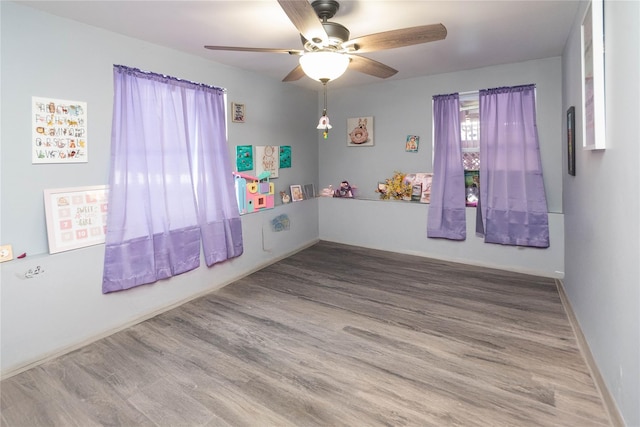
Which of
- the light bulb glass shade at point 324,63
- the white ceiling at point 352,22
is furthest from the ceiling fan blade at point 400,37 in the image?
the white ceiling at point 352,22

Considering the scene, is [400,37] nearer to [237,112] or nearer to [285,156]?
[237,112]

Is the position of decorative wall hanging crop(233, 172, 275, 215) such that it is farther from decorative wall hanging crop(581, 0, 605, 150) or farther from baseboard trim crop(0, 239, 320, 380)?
decorative wall hanging crop(581, 0, 605, 150)

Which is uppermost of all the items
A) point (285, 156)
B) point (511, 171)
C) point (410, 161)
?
point (285, 156)

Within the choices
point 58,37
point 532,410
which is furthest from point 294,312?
point 58,37

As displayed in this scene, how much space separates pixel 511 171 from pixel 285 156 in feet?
8.88

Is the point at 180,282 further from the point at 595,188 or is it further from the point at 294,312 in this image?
the point at 595,188

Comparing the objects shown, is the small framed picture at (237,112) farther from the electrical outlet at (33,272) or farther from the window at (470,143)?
the window at (470,143)

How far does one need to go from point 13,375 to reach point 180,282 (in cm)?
129

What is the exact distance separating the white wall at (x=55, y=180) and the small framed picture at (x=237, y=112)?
49cm

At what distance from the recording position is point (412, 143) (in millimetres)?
4617

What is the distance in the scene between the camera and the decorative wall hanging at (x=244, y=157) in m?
3.93

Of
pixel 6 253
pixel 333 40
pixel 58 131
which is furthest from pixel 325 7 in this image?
pixel 6 253

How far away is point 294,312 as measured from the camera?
10.0 ft

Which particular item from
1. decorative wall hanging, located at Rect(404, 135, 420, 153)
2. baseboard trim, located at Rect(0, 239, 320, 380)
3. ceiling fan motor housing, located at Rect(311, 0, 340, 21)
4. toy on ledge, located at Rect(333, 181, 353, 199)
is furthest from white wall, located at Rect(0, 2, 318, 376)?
decorative wall hanging, located at Rect(404, 135, 420, 153)
